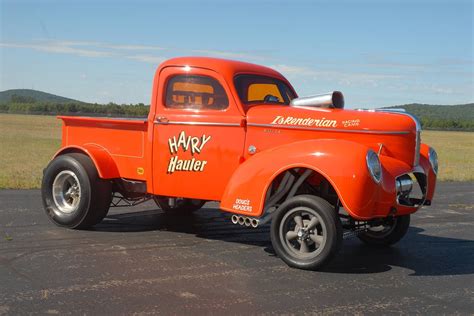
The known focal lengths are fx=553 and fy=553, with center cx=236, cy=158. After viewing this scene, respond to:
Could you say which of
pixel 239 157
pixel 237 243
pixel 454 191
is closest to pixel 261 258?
pixel 237 243

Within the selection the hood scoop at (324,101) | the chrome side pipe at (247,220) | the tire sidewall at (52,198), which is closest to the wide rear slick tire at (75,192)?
the tire sidewall at (52,198)

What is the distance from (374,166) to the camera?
5395mm

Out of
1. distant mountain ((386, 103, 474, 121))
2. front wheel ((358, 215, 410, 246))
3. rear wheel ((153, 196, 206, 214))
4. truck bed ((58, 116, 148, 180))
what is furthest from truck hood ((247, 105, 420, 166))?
distant mountain ((386, 103, 474, 121))

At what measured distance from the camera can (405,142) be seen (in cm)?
604

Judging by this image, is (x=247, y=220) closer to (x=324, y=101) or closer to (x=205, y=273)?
(x=205, y=273)

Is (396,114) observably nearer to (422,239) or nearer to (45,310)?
(422,239)

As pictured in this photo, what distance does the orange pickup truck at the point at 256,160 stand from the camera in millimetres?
5500

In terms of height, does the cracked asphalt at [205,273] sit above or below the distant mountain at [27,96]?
below

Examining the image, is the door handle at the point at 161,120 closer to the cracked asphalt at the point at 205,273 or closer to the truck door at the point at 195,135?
the truck door at the point at 195,135

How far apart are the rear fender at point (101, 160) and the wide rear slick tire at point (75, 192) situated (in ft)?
0.35

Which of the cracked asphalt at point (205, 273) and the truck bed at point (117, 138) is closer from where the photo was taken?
the cracked asphalt at point (205, 273)

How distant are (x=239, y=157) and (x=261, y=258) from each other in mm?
1164

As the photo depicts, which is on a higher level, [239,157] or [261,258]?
[239,157]

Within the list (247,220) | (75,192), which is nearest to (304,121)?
(247,220)
